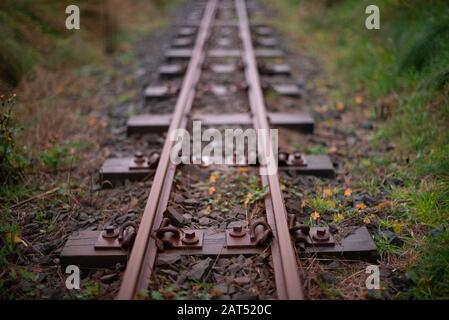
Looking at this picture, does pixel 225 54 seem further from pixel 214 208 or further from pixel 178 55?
pixel 214 208

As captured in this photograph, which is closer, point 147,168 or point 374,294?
point 374,294

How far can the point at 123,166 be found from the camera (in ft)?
12.8

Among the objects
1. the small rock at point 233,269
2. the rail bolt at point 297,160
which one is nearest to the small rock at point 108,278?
the small rock at point 233,269

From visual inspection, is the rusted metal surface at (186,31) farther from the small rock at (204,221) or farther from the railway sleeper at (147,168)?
the small rock at (204,221)

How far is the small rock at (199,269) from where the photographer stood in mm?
2693

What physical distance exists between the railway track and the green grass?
1.38 feet

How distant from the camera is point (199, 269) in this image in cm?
273

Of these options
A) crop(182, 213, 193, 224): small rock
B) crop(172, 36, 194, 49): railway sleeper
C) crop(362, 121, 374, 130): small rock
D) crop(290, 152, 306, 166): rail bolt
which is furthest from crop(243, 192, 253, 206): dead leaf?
crop(172, 36, 194, 49): railway sleeper

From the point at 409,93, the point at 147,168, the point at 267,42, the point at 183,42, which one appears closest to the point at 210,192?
the point at 147,168

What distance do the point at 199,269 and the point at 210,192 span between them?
90 centimetres

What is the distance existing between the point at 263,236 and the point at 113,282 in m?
0.92

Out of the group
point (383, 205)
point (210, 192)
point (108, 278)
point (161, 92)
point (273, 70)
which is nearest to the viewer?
point (108, 278)

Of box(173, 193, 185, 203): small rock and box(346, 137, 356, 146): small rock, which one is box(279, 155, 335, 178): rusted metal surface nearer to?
box(346, 137, 356, 146): small rock
